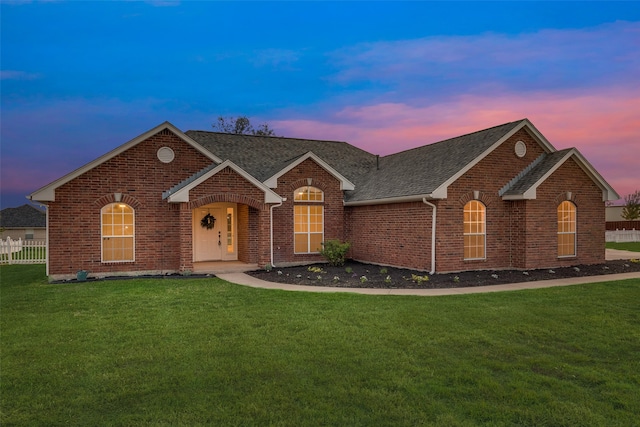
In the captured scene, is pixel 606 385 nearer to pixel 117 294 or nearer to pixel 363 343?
pixel 363 343

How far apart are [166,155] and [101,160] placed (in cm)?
221

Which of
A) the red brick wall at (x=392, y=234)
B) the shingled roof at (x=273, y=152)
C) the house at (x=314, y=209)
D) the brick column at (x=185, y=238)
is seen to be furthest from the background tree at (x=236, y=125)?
the brick column at (x=185, y=238)

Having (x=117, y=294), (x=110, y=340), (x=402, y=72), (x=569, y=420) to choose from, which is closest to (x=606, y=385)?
(x=569, y=420)

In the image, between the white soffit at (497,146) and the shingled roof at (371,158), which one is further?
the shingled roof at (371,158)

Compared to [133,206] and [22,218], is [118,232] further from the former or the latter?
[22,218]

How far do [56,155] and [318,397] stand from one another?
23942mm

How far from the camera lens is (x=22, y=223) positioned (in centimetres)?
4319

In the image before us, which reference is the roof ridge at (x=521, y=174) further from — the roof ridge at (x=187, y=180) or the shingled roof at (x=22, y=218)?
the shingled roof at (x=22, y=218)

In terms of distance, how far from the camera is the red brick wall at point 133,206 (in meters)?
15.3

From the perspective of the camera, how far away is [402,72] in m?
20.3

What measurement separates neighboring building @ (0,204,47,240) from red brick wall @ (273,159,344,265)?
109ft

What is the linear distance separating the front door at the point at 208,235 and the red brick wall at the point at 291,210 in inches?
99.1

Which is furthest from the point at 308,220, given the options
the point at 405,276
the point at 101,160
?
the point at 101,160

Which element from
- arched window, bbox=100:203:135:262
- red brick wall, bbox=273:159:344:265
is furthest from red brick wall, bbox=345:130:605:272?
arched window, bbox=100:203:135:262
